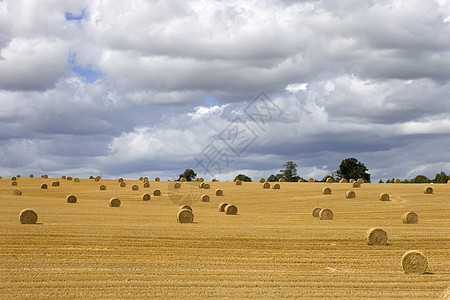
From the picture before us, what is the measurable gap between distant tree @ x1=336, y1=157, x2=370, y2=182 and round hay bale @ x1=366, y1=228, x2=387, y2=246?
8676cm

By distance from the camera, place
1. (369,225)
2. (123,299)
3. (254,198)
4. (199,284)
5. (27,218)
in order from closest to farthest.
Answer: (123,299) → (199,284) → (27,218) → (369,225) → (254,198)

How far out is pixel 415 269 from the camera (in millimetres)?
18594

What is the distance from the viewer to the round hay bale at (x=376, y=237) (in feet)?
80.2

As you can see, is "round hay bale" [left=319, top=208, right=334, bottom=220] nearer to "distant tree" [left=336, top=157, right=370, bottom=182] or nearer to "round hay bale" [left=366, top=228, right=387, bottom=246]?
"round hay bale" [left=366, top=228, right=387, bottom=246]

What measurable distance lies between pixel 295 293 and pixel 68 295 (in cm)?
636

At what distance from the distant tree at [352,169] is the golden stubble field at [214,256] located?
230 feet

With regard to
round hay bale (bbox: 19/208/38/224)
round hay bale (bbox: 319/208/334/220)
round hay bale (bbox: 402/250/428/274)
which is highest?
round hay bale (bbox: 19/208/38/224)

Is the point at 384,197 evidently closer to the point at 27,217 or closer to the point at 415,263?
the point at 415,263

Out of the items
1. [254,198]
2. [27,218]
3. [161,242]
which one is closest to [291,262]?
[161,242]

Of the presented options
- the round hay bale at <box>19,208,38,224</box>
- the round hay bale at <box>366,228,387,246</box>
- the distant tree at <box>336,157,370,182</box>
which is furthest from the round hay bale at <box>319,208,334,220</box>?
the distant tree at <box>336,157,370,182</box>

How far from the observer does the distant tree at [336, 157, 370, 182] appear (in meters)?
109

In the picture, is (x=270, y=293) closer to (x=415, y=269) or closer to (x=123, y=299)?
(x=123, y=299)

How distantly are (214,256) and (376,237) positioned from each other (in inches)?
303

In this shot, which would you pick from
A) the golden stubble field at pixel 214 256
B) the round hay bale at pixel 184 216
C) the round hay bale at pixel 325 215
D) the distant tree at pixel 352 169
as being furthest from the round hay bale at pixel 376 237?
the distant tree at pixel 352 169
